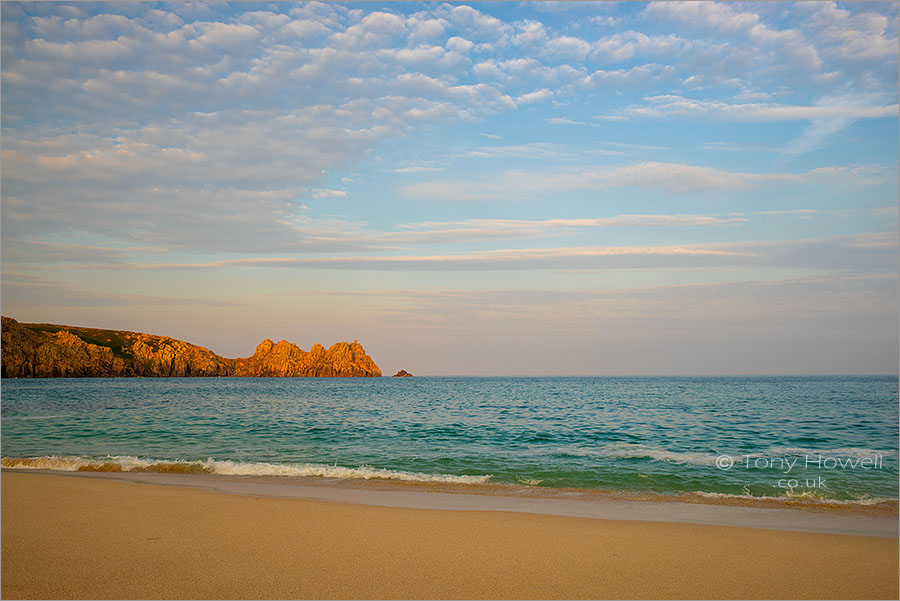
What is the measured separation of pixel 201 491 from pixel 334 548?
206 inches

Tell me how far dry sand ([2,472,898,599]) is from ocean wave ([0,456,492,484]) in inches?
180

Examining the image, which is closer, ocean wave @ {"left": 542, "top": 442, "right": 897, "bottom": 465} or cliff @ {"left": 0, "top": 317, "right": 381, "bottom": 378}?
ocean wave @ {"left": 542, "top": 442, "right": 897, "bottom": 465}

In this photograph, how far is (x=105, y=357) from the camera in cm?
15000

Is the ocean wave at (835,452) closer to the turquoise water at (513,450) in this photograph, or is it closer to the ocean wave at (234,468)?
the turquoise water at (513,450)

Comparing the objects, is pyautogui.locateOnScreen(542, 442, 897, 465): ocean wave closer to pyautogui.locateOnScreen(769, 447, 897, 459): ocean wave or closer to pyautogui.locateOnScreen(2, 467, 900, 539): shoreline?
pyautogui.locateOnScreen(769, 447, 897, 459): ocean wave

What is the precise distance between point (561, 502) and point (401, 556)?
4796mm

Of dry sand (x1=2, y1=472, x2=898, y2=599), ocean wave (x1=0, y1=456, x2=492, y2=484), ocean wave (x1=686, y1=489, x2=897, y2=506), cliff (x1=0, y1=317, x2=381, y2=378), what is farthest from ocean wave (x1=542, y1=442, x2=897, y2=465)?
cliff (x1=0, y1=317, x2=381, y2=378)

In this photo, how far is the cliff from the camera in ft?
424

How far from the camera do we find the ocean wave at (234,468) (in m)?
13.4

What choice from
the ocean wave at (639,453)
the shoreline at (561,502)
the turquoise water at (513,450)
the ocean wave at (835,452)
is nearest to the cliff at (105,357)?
the turquoise water at (513,450)

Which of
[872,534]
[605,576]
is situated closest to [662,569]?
[605,576]

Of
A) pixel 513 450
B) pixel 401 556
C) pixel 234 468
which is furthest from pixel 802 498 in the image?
pixel 234 468

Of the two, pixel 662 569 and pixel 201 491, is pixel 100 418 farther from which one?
pixel 662 569

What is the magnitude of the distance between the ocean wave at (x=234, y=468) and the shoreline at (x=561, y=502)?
669 millimetres
